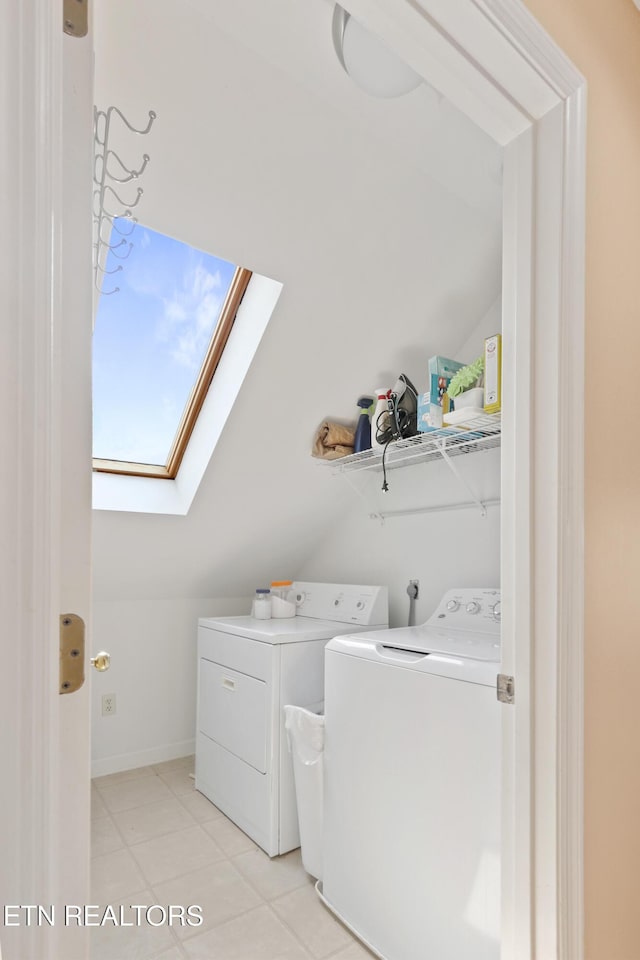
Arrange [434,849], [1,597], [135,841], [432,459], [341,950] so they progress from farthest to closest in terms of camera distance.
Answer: [432,459] → [135,841] → [341,950] → [434,849] → [1,597]

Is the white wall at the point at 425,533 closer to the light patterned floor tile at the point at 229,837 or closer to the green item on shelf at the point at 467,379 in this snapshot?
the green item on shelf at the point at 467,379

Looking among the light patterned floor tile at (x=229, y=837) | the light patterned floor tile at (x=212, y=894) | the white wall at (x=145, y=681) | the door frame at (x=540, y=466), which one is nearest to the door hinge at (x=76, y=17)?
the door frame at (x=540, y=466)

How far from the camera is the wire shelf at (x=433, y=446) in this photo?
1815 mm

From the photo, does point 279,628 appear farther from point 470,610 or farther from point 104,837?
point 104,837

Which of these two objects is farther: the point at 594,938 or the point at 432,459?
the point at 432,459

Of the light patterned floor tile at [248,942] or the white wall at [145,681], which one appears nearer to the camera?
the light patterned floor tile at [248,942]

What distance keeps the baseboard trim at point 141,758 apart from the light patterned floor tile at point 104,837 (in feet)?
1.37

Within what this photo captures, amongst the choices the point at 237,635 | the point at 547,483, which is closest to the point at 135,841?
the point at 237,635

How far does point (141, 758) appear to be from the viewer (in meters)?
2.86

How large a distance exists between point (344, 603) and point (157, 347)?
1.42 metres

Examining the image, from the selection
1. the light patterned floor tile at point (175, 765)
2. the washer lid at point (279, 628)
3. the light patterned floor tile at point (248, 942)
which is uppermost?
the washer lid at point (279, 628)

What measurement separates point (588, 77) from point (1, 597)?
4.77 feet

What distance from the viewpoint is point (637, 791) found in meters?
1.27

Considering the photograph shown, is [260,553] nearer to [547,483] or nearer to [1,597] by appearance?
[547,483]
